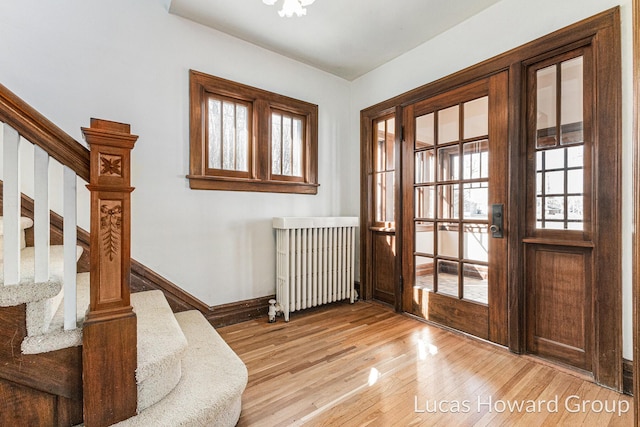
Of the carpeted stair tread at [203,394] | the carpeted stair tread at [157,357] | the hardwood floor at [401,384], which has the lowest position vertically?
the hardwood floor at [401,384]

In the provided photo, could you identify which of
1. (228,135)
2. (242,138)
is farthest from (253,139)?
(228,135)

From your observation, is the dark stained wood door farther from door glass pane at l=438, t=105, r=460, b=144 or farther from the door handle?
door glass pane at l=438, t=105, r=460, b=144

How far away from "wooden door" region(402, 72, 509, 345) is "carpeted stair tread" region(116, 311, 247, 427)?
6.06ft

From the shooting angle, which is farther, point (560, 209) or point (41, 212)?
point (560, 209)

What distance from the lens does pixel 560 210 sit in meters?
1.91

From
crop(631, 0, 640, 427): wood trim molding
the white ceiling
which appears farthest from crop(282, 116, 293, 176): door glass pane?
crop(631, 0, 640, 427): wood trim molding

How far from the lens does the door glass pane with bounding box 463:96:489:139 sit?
2.28 metres

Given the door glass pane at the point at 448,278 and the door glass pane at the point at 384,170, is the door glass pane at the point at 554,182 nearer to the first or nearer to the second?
the door glass pane at the point at 448,278

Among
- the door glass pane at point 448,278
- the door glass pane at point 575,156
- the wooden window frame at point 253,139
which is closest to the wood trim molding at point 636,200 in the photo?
the door glass pane at point 575,156

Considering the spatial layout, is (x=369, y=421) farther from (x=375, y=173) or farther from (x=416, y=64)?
(x=416, y=64)

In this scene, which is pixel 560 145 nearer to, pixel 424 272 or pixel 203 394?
pixel 424 272

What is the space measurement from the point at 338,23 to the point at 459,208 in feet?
6.29

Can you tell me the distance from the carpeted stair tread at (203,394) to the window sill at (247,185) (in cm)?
129

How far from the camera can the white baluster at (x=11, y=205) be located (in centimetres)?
102
